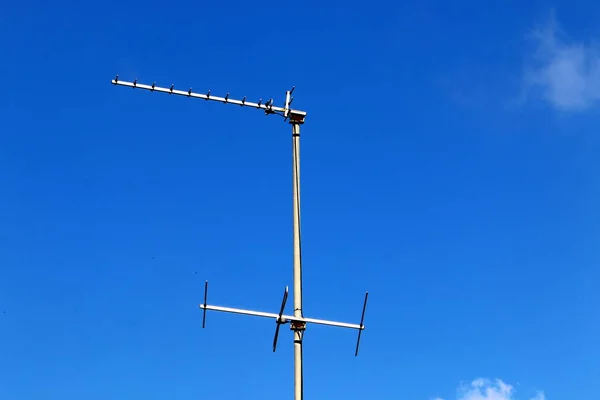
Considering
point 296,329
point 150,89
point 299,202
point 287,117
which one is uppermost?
point 150,89

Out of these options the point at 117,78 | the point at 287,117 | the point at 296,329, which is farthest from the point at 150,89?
the point at 296,329

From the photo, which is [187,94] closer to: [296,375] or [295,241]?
[295,241]

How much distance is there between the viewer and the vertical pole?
46.7 feet

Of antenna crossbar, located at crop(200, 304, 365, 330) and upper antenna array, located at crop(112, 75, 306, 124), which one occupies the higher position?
upper antenna array, located at crop(112, 75, 306, 124)

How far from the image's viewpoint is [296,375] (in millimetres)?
14266

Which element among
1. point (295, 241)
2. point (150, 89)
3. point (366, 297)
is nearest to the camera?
point (295, 241)

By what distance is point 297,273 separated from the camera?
15.1m

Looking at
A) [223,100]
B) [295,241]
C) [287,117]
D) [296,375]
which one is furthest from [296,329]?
[223,100]

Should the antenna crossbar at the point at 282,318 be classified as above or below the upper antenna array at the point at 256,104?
below

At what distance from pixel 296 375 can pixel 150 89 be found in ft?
25.6

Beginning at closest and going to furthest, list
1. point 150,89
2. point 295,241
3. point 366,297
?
point 295,241, point 366,297, point 150,89

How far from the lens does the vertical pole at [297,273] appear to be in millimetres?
14234

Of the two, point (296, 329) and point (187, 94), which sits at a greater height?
point (187, 94)

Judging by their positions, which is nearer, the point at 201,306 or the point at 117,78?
the point at 201,306
